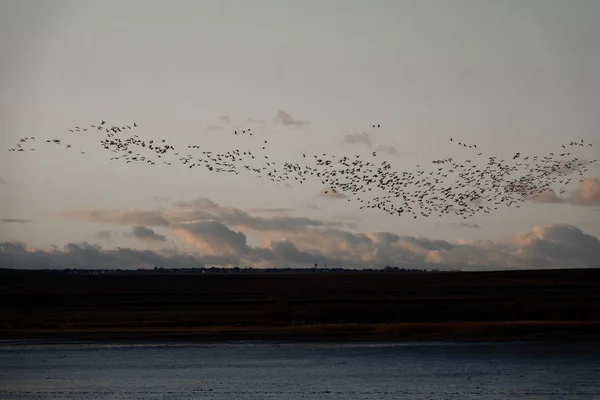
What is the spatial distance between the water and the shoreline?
10.5 feet

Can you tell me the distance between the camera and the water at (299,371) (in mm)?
37844

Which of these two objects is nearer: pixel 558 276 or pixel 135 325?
pixel 135 325

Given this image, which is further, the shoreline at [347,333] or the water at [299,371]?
the shoreline at [347,333]

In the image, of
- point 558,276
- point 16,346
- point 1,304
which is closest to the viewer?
point 16,346

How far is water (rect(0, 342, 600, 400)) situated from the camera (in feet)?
124

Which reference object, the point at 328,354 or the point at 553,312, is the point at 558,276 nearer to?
the point at 553,312

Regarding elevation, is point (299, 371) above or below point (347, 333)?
below

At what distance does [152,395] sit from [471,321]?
3553 centimetres

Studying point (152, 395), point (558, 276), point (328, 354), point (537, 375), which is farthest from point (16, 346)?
point (558, 276)

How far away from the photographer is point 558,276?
191 metres

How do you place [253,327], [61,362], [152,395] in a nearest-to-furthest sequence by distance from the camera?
1. [152,395]
2. [61,362]
3. [253,327]

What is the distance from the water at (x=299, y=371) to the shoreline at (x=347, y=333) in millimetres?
3207

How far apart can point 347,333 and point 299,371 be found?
18.0 m

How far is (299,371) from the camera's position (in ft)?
145
